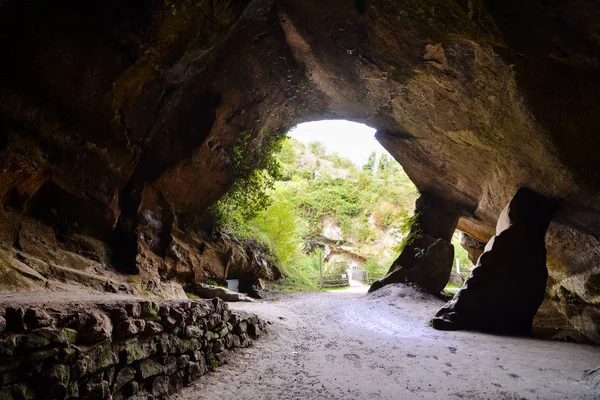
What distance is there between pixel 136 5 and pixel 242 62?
3.37 m

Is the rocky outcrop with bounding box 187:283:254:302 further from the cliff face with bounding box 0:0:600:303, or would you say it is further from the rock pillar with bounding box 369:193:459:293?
the rock pillar with bounding box 369:193:459:293

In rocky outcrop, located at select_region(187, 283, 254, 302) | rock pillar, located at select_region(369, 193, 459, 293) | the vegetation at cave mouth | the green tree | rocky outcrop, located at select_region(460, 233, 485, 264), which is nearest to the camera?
rocky outcrop, located at select_region(187, 283, 254, 302)

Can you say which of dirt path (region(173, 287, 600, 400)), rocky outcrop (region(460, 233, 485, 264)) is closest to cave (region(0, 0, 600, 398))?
dirt path (region(173, 287, 600, 400))

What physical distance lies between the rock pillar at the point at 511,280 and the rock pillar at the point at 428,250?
16.7ft

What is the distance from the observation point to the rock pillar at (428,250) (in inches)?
509

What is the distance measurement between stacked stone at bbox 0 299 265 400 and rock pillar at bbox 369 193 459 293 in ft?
32.5

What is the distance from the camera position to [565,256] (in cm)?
924

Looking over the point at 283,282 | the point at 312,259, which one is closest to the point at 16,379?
the point at 283,282

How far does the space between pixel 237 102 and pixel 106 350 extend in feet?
23.7

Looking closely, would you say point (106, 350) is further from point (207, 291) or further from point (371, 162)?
point (371, 162)

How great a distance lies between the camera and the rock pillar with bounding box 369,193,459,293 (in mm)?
12930

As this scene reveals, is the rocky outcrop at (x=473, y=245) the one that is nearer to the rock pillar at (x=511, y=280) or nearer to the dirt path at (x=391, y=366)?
the rock pillar at (x=511, y=280)

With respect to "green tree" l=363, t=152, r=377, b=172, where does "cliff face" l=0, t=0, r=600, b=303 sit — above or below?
below

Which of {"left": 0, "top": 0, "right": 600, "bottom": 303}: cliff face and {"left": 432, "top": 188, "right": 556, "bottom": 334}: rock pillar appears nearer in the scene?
{"left": 0, "top": 0, "right": 600, "bottom": 303}: cliff face
